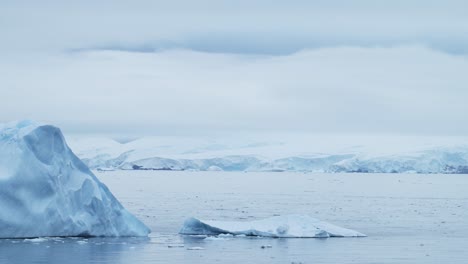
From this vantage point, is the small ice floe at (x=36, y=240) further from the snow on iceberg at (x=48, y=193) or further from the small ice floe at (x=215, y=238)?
the small ice floe at (x=215, y=238)

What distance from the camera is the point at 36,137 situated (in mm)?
23188

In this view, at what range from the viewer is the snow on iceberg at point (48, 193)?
22.0 m

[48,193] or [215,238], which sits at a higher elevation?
[48,193]

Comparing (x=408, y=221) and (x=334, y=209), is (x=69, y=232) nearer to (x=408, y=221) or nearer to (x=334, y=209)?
(x=408, y=221)

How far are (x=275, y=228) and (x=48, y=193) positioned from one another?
21.1 ft

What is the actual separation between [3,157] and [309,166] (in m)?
130

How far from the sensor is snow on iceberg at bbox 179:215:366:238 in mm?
24391

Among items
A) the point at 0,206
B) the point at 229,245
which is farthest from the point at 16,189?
the point at 229,245

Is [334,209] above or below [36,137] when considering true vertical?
below

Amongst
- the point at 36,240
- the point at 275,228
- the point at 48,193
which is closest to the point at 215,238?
the point at 275,228

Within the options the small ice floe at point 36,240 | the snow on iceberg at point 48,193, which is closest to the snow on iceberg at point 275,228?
the snow on iceberg at point 48,193

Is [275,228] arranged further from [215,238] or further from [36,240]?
[36,240]

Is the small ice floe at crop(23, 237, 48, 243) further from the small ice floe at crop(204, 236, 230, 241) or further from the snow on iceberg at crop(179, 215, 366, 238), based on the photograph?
the snow on iceberg at crop(179, 215, 366, 238)

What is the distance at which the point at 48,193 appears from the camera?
22562 millimetres
